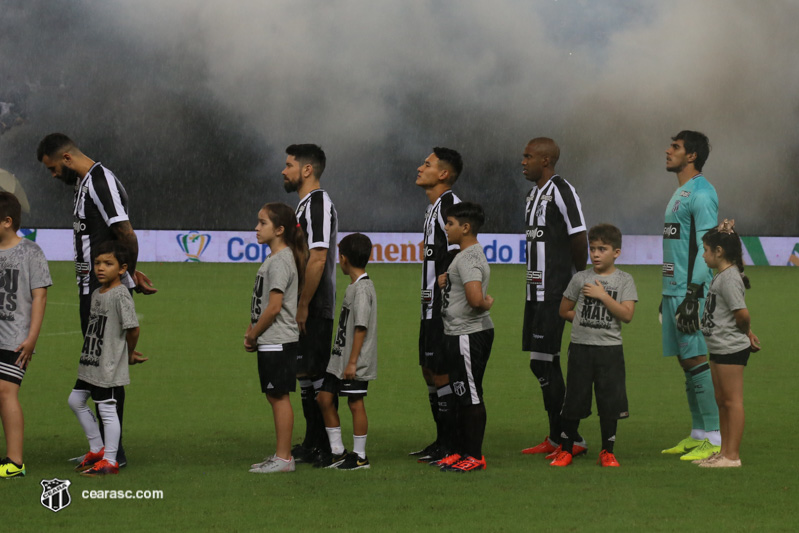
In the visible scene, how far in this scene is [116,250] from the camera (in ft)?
18.2

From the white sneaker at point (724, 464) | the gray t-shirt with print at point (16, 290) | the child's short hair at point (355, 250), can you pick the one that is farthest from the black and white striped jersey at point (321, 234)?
the white sneaker at point (724, 464)

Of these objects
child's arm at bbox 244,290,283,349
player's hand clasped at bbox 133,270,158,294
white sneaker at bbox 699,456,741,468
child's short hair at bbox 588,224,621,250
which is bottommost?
white sneaker at bbox 699,456,741,468

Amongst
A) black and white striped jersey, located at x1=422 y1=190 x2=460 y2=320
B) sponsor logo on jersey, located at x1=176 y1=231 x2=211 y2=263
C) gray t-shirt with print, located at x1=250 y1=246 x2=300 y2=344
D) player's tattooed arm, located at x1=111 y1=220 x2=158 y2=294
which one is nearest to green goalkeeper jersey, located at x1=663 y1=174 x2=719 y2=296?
black and white striped jersey, located at x1=422 y1=190 x2=460 y2=320

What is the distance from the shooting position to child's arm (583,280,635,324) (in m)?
5.68

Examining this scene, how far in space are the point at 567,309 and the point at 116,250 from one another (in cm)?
270

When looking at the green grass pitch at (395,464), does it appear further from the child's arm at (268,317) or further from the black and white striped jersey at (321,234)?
the black and white striped jersey at (321,234)

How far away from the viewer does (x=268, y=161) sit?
4009cm

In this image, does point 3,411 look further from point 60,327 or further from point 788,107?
point 788,107

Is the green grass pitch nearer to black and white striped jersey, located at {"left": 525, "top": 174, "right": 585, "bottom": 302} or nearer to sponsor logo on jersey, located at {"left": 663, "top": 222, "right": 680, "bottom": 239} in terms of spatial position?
black and white striped jersey, located at {"left": 525, "top": 174, "right": 585, "bottom": 302}

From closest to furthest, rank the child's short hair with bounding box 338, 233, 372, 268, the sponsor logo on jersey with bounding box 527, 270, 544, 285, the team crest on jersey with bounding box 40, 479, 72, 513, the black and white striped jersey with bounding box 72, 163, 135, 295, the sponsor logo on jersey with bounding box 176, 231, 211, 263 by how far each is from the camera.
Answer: the team crest on jersey with bounding box 40, 479, 72, 513, the child's short hair with bounding box 338, 233, 372, 268, the black and white striped jersey with bounding box 72, 163, 135, 295, the sponsor logo on jersey with bounding box 527, 270, 544, 285, the sponsor logo on jersey with bounding box 176, 231, 211, 263

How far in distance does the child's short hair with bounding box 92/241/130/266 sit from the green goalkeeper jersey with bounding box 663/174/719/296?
3362mm

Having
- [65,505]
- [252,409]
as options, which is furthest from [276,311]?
[252,409]

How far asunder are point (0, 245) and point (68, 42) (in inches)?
1527

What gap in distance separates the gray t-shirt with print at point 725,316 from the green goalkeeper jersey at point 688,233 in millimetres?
407
